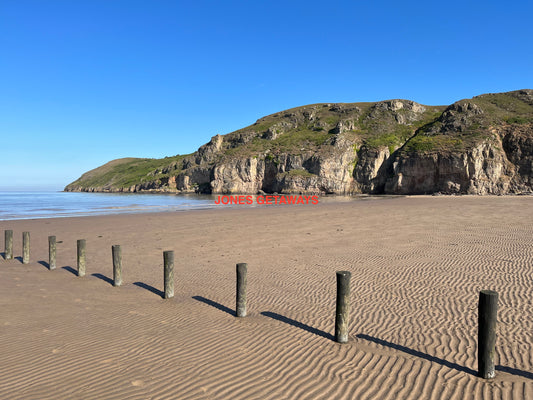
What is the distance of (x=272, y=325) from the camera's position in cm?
672

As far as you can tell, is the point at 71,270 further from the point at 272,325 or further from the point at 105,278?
the point at 272,325

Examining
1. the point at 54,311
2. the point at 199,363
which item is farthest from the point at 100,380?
the point at 54,311

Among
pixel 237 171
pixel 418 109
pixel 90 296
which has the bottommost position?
pixel 90 296

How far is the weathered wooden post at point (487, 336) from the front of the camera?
182 inches

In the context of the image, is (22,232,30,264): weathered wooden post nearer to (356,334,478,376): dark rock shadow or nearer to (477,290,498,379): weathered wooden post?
(356,334,478,376): dark rock shadow

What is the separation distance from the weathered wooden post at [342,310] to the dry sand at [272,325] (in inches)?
6.5

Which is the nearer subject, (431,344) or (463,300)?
(431,344)

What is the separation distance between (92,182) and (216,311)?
198m

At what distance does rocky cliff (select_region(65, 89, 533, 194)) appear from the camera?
64875mm

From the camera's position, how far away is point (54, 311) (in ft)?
24.9

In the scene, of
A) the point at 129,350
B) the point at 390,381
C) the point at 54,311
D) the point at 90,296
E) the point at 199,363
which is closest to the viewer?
the point at 390,381

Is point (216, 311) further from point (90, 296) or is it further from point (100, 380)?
point (90, 296)

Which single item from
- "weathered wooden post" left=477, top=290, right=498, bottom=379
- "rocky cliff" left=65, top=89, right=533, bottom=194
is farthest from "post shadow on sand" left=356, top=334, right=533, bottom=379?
"rocky cliff" left=65, top=89, right=533, bottom=194

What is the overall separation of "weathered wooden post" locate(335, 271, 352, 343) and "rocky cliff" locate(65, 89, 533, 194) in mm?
68954
